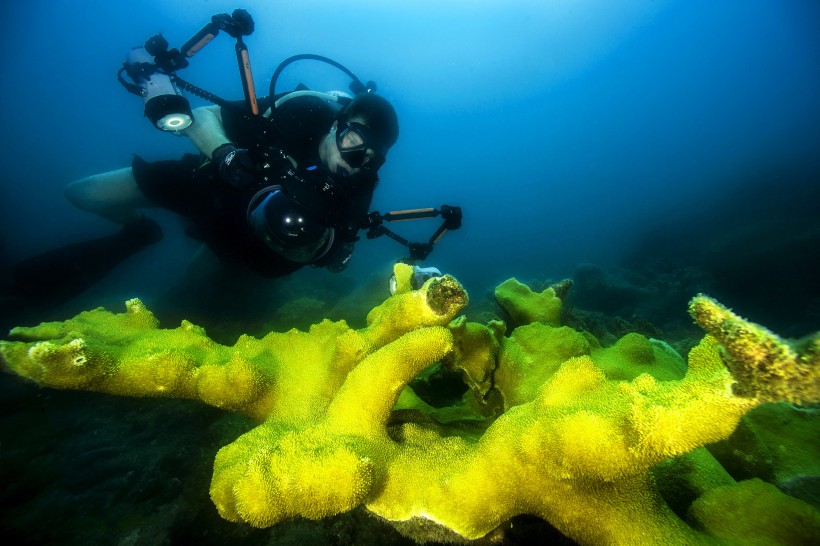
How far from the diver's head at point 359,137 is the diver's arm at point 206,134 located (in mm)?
1334

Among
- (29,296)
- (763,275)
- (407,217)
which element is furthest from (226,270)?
(763,275)

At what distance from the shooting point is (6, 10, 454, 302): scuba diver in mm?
4078

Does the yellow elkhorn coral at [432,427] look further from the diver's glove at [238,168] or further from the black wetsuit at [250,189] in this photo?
the black wetsuit at [250,189]

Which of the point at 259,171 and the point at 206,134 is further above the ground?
the point at 206,134

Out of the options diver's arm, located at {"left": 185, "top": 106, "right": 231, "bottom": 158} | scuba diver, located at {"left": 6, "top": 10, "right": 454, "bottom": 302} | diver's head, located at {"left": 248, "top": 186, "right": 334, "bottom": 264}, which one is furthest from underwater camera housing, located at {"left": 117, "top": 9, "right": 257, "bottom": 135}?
diver's head, located at {"left": 248, "top": 186, "right": 334, "bottom": 264}

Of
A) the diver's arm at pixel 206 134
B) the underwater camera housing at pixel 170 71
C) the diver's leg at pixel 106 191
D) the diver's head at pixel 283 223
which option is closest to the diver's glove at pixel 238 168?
the diver's head at pixel 283 223

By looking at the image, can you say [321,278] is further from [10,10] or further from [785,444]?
[10,10]

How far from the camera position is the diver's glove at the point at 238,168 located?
4.00 meters

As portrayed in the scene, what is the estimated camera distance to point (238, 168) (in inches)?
159

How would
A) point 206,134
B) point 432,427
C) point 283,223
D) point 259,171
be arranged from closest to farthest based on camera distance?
point 432,427 < point 283,223 < point 259,171 < point 206,134

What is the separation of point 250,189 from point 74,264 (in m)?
5.17

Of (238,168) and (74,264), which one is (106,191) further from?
(238,168)

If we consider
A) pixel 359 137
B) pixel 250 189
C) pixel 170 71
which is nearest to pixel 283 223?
pixel 250 189

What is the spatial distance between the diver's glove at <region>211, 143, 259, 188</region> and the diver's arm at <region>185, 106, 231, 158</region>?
584 mm
